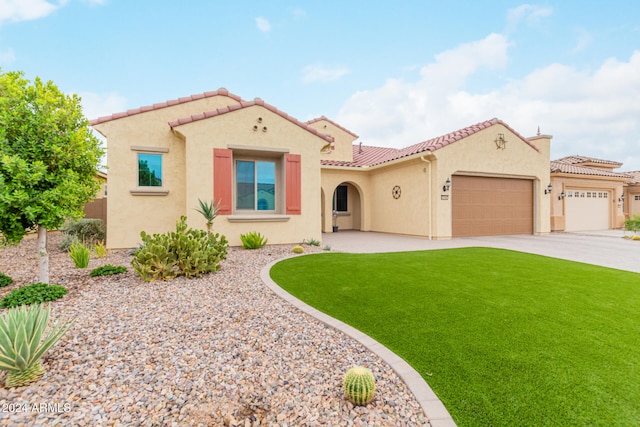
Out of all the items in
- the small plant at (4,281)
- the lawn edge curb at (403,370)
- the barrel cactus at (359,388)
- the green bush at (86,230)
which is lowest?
the lawn edge curb at (403,370)

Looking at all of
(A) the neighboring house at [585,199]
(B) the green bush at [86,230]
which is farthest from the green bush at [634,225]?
(B) the green bush at [86,230]

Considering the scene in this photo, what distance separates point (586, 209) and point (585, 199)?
62 cm

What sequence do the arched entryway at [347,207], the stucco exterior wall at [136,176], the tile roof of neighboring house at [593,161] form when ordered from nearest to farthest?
the stucco exterior wall at [136,176], the arched entryway at [347,207], the tile roof of neighboring house at [593,161]

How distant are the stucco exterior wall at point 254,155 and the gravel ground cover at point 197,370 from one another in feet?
17.8

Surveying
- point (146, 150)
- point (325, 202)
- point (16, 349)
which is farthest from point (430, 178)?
point (16, 349)

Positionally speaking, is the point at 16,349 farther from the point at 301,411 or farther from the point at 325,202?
the point at 325,202

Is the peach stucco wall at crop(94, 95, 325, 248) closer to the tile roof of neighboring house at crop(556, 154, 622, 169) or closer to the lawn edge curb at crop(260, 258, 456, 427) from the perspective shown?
the lawn edge curb at crop(260, 258, 456, 427)

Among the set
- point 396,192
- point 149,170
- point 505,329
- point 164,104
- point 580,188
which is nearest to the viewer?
point 505,329

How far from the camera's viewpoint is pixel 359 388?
89.1 inches

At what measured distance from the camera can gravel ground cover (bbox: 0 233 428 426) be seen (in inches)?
85.0

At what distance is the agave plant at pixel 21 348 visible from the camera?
2.39 m

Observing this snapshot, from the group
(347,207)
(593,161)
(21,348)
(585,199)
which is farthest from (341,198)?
(593,161)

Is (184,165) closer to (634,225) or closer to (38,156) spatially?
(38,156)

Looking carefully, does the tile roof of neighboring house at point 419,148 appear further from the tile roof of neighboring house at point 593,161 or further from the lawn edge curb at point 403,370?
the tile roof of neighboring house at point 593,161
